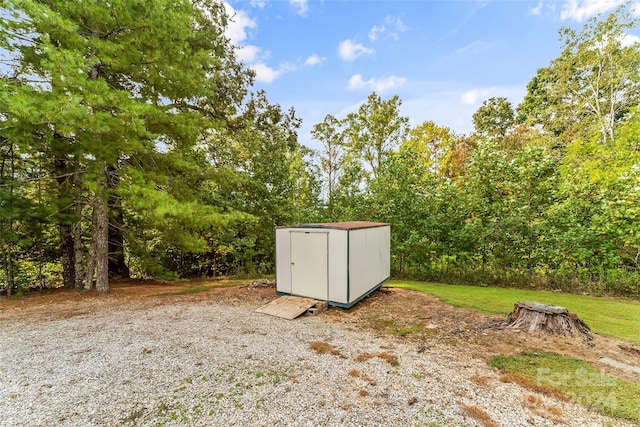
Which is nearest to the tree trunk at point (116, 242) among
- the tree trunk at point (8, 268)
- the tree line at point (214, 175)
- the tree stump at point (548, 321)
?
the tree line at point (214, 175)

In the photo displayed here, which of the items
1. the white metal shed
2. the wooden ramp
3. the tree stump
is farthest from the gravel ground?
the tree stump

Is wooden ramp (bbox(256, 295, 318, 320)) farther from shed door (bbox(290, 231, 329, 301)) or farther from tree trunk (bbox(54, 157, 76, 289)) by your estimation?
tree trunk (bbox(54, 157, 76, 289))

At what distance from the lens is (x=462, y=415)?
238cm

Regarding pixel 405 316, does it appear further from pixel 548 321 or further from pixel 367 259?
pixel 548 321

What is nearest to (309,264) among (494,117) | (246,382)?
(246,382)

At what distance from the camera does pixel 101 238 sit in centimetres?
662

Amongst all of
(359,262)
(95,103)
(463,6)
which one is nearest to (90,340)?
(95,103)

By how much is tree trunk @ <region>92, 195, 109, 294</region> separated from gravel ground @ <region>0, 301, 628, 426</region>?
2.25 metres

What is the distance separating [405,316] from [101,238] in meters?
7.54

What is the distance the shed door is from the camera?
222 inches

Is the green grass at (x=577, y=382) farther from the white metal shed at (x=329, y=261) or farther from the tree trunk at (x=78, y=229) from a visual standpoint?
the tree trunk at (x=78, y=229)

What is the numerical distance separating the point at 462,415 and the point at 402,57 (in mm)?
13076

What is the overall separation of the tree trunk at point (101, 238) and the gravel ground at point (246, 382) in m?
2.25

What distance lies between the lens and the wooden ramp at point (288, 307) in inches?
207
